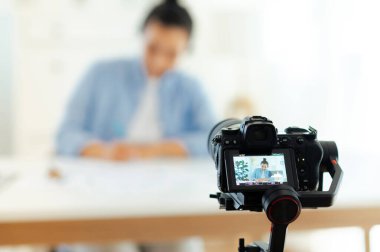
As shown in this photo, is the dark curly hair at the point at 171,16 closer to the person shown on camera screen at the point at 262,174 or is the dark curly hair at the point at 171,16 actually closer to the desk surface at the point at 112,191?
the desk surface at the point at 112,191

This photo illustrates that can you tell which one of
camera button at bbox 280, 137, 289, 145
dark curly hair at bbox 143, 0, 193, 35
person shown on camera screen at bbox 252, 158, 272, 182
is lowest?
person shown on camera screen at bbox 252, 158, 272, 182

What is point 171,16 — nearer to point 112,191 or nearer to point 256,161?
point 112,191

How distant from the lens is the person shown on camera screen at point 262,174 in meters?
0.61

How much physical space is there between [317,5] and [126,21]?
3.71 feet

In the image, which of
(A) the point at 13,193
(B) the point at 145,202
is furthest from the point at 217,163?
(A) the point at 13,193

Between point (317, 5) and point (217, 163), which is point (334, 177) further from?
point (317, 5)

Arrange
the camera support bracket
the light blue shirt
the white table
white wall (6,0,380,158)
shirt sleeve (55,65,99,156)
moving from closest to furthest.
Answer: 1. the camera support bracket
2. the white table
3. shirt sleeve (55,65,99,156)
4. the light blue shirt
5. white wall (6,0,380,158)

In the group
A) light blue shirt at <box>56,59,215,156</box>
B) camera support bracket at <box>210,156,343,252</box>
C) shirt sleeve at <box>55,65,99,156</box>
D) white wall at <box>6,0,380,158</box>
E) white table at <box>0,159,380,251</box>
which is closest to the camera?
camera support bracket at <box>210,156,343,252</box>

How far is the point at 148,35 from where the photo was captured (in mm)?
2256

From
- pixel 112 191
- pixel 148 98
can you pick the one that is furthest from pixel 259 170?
pixel 148 98

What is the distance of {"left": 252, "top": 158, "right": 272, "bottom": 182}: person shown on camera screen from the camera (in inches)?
24.0

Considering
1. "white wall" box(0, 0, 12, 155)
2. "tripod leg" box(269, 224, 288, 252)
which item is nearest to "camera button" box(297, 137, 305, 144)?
"tripod leg" box(269, 224, 288, 252)

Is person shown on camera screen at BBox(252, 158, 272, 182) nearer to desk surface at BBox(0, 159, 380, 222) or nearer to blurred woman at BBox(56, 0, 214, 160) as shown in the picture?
desk surface at BBox(0, 159, 380, 222)

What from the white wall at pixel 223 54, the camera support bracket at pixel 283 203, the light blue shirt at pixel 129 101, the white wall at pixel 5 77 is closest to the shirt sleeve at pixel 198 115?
the light blue shirt at pixel 129 101
